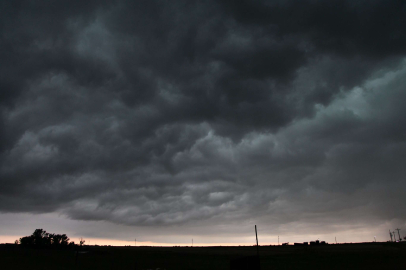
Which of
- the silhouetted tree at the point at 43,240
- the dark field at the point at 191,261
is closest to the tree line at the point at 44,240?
the silhouetted tree at the point at 43,240

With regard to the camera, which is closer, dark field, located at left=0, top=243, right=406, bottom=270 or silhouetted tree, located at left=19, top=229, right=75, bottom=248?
dark field, located at left=0, top=243, right=406, bottom=270

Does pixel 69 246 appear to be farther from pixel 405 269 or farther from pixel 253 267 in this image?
pixel 253 267

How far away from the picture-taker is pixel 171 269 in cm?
7175

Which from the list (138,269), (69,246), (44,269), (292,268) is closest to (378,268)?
(292,268)

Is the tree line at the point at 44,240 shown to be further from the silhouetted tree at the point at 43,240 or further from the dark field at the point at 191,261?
the dark field at the point at 191,261

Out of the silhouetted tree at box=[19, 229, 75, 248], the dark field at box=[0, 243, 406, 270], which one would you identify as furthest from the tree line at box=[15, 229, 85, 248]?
the dark field at box=[0, 243, 406, 270]

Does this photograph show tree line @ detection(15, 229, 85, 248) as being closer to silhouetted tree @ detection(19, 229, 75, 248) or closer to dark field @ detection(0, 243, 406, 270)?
silhouetted tree @ detection(19, 229, 75, 248)

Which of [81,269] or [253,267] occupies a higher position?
[253,267]

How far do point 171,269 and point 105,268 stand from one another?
1910 centimetres

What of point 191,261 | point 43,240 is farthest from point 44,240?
point 191,261

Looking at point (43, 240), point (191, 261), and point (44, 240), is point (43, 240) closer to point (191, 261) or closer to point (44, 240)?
point (44, 240)

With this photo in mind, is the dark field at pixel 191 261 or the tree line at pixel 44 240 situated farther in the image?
the tree line at pixel 44 240

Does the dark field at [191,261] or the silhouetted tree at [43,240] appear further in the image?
the silhouetted tree at [43,240]

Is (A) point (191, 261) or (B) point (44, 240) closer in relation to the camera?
(A) point (191, 261)
